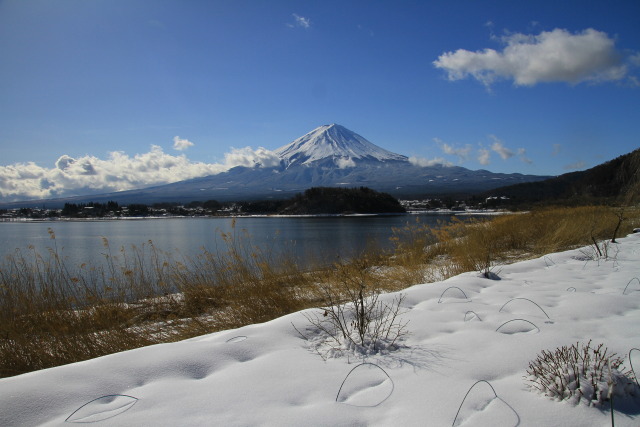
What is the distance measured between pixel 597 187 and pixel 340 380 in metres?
38.0

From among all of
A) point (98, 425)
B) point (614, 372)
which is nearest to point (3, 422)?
point (98, 425)

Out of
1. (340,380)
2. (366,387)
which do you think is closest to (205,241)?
(340,380)

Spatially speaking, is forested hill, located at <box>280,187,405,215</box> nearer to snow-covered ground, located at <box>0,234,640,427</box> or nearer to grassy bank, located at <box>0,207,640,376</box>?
grassy bank, located at <box>0,207,640,376</box>

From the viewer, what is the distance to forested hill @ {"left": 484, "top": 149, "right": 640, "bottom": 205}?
350 inches

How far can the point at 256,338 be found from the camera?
2477 mm

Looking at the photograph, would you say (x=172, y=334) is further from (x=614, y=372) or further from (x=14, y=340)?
(x=614, y=372)

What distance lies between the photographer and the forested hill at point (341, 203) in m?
69.9

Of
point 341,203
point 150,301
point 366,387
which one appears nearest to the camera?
point 366,387

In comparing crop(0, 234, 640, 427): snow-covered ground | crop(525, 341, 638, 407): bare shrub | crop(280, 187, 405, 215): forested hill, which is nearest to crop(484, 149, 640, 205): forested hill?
crop(0, 234, 640, 427): snow-covered ground

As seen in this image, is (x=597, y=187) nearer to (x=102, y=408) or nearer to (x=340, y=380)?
(x=340, y=380)

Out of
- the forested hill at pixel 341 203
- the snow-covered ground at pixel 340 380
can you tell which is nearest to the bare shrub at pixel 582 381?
the snow-covered ground at pixel 340 380

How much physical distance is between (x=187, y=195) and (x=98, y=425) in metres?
204

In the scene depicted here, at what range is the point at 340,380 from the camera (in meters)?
1.92

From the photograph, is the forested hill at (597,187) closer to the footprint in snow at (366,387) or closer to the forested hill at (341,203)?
the footprint in snow at (366,387)
